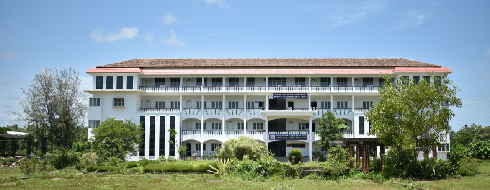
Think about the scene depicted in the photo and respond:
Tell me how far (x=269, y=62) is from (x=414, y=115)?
2537 centimetres

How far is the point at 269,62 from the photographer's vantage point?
4981 centimetres

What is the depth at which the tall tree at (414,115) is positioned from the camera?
25.7m

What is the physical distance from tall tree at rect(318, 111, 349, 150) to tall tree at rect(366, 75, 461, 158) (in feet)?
53.6

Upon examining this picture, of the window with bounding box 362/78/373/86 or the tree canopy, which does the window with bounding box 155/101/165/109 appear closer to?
the tree canopy

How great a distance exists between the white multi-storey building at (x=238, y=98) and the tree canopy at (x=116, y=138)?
320 centimetres

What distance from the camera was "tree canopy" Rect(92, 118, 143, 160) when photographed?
123 feet

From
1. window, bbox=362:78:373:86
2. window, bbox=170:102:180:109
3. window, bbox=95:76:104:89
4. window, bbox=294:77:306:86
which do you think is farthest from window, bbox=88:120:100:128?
window, bbox=362:78:373:86

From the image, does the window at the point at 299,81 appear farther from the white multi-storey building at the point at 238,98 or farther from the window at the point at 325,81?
the window at the point at 325,81

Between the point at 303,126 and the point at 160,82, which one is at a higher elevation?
the point at 160,82

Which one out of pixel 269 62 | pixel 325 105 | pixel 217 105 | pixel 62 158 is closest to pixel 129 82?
pixel 217 105

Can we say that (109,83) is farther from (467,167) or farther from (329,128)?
(467,167)

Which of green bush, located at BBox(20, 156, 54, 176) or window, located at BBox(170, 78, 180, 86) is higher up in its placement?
window, located at BBox(170, 78, 180, 86)

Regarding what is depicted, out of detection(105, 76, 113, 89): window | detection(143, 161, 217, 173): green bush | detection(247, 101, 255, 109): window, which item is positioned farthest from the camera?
detection(247, 101, 255, 109): window

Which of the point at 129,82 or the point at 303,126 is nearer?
the point at 129,82
